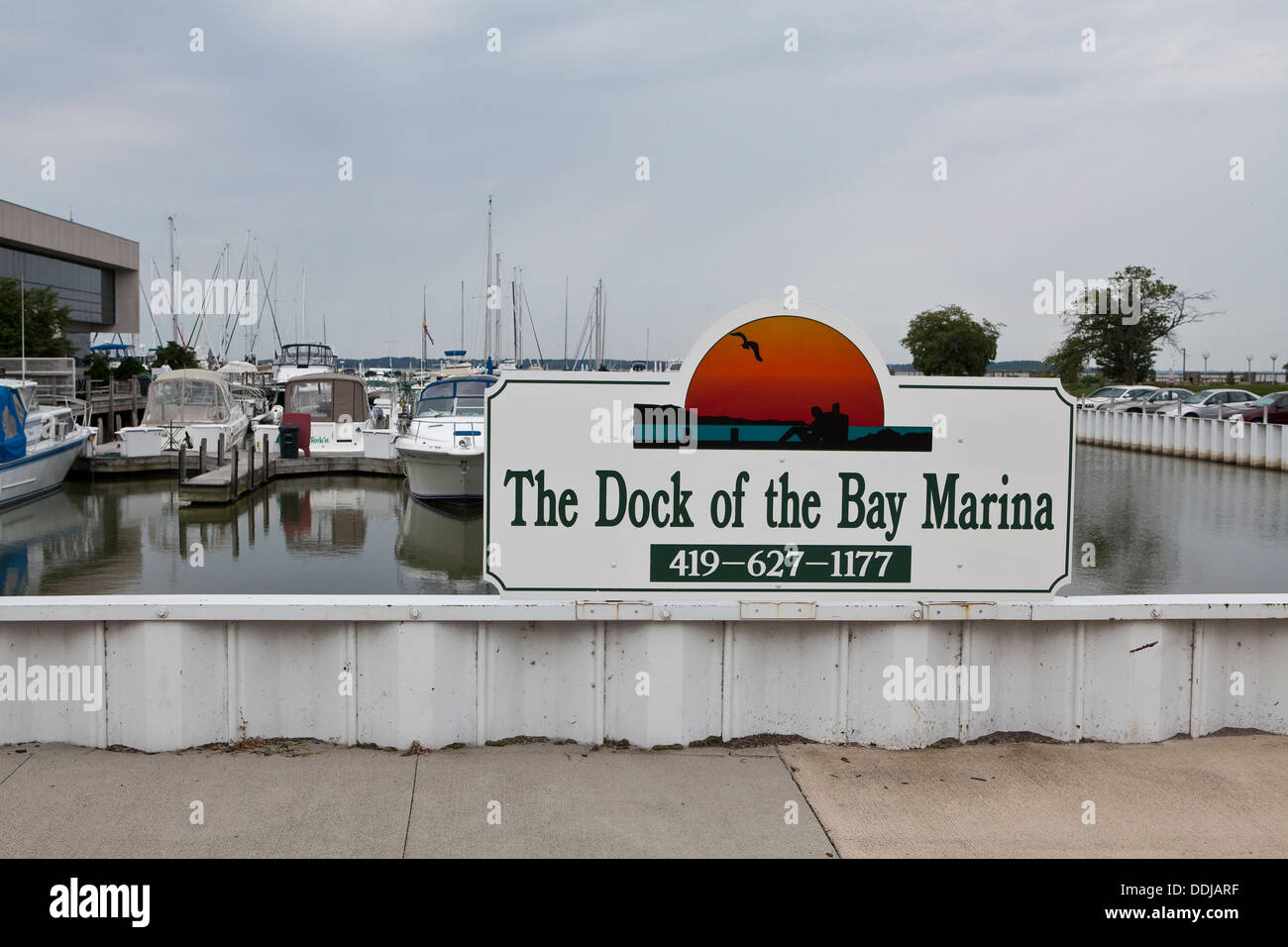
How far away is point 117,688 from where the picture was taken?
4.96 meters

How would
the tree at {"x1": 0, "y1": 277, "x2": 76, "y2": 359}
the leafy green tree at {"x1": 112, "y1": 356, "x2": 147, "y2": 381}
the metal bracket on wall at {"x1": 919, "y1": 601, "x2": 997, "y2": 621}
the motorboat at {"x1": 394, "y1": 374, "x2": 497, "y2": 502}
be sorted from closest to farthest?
1. the metal bracket on wall at {"x1": 919, "y1": 601, "x2": 997, "y2": 621}
2. the motorboat at {"x1": 394, "y1": 374, "x2": 497, "y2": 502}
3. the leafy green tree at {"x1": 112, "y1": 356, "x2": 147, "y2": 381}
4. the tree at {"x1": 0, "y1": 277, "x2": 76, "y2": 359}

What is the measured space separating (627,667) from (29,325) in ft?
166

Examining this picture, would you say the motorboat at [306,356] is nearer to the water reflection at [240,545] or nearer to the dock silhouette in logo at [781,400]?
the water reflection at [240,545]

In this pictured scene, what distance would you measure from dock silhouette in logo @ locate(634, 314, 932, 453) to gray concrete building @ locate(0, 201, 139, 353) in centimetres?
7010

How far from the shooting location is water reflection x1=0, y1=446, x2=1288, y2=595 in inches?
603

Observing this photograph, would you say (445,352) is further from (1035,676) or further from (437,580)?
(1035,676)

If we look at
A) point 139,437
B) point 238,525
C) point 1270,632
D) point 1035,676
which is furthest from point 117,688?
point 139,437

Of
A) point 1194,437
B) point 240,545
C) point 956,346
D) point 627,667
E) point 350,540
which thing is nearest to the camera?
point 627,667

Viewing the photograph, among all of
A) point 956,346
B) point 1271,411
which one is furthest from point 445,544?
point 956,346

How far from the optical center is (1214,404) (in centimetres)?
3969

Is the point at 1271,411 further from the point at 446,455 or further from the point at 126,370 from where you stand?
the point at 126,370

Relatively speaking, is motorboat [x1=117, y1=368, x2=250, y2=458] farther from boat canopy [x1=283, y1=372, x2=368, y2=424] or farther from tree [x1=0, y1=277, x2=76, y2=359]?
tree [x1=0, y1=277, x2=76, y2=359]

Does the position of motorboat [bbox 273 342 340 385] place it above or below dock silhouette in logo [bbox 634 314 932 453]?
above

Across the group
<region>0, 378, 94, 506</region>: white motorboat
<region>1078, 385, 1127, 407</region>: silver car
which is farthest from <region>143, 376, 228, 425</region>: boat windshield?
<region>1078, 385, 1127, 407</region>: silver car
